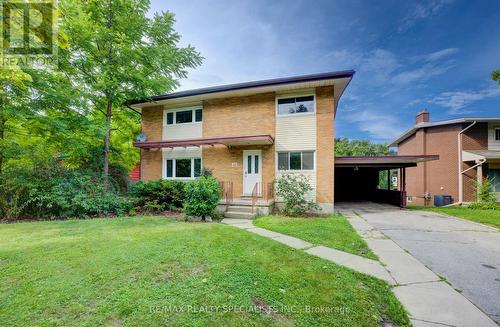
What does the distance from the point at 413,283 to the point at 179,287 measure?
374 cm

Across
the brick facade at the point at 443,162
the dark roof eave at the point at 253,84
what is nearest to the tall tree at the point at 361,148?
the brick facade at the point at 443,162

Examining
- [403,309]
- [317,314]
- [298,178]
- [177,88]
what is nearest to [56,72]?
[177,88]

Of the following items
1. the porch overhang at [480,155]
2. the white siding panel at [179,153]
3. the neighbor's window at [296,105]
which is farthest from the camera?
the porch overhang at [480,155]

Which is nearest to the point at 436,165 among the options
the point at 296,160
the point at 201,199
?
the point at 296,160

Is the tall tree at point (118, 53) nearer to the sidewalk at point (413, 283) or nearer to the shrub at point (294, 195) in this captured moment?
the shrub at point (294, 195)

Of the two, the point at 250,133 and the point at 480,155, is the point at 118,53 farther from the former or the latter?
the point at 480,155

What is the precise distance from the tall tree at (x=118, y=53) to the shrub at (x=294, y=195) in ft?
27.1

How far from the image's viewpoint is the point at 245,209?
31.3 ft

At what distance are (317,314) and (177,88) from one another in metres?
12.4

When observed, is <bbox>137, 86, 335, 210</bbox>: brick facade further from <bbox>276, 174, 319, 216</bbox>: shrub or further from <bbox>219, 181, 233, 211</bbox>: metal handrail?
<bbox>276, 174, 319, 216</bbox>: shrub

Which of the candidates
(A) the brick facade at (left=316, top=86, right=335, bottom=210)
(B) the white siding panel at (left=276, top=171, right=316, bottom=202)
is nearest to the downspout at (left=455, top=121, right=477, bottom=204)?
(A) the brick facade at (left=316, top=86, right=335, bottom=210)

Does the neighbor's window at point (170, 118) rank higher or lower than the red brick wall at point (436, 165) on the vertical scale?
higher

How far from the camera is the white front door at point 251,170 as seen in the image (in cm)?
1129

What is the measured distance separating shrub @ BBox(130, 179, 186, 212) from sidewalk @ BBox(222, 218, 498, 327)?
5743mm
